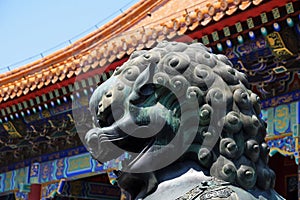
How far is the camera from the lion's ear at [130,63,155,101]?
1.56 metres

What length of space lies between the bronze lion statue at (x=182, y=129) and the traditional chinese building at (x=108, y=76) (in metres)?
0.96

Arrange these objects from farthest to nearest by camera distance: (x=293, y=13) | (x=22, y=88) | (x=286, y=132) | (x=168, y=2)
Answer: (x=168, y=2)
(x=22, y=88)
(x=286, y=132)
(x=293, y=13)

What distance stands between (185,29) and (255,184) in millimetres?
3486

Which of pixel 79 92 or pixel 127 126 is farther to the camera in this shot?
pixel 79 92

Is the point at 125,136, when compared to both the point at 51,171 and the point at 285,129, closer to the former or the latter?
the point at 285,129

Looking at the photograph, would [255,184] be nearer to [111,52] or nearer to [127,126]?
[127,126]

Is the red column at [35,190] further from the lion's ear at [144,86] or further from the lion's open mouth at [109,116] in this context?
the lion's ear at [144,86]

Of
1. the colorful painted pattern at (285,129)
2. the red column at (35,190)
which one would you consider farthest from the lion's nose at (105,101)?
the red column at (35,190)

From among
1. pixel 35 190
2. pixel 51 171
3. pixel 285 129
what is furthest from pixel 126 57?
pixel 35 190

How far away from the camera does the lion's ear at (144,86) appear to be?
156cm

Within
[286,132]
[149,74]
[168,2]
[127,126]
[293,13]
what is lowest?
[286,132]

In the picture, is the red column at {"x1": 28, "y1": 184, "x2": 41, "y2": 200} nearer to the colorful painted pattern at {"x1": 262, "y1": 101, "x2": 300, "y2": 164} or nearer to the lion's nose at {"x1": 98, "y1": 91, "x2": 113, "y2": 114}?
the colorful painted pattern at {"x1": 262, "y1": 101, "x2": 300, "y2": 164}

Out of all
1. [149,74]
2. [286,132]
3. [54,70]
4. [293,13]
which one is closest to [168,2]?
[54,70]

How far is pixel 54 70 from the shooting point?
6.36 m
